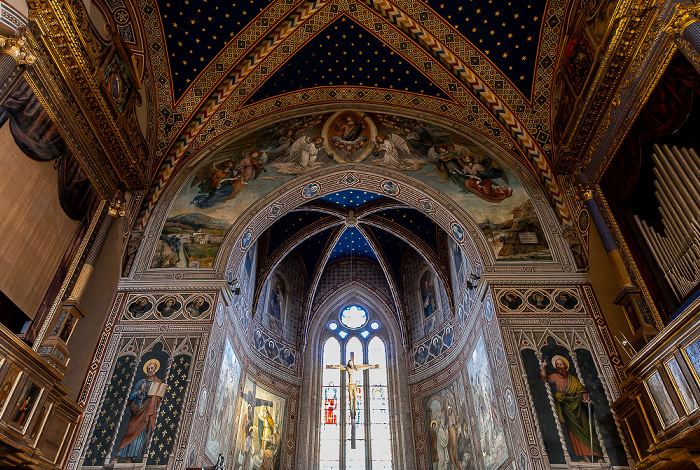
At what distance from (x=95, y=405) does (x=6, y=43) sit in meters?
6.65

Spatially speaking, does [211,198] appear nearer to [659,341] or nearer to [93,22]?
[93,22]

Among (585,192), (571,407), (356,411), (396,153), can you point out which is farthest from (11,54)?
(356,411)

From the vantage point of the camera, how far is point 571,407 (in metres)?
9.64

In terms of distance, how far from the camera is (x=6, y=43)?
7633 millimetres

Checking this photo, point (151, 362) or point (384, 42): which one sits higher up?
point (384, 42)

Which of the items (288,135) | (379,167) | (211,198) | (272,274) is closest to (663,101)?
(379,167)

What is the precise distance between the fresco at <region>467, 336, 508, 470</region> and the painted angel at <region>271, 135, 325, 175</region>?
660 cm

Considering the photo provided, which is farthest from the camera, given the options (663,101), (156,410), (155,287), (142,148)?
(142,148)

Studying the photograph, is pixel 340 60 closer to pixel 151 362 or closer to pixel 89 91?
pixel 89 91

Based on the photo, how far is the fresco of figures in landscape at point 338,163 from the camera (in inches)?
489

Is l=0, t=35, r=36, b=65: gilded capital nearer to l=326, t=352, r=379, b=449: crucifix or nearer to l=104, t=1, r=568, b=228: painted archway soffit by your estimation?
l=104, t=1, r=568, b=228: painted archway soffit

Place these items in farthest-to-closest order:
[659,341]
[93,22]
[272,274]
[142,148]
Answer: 1. [272,274]
2. [142,148]
3. [93,22]
4. [659,341]

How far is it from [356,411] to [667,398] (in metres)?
10.2

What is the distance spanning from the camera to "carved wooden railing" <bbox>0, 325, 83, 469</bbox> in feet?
23.2
